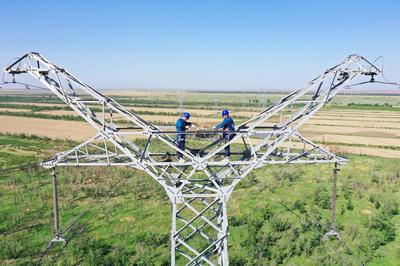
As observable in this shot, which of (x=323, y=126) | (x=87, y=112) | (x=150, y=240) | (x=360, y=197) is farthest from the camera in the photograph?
(x=323, y=126)

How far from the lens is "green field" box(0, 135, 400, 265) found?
13.8 meters

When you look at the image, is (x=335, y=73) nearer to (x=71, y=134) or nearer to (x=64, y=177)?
(x=64, y=177)

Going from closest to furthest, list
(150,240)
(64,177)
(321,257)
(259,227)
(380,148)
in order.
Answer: (321,257)
(150,240)
(259,227)
(64,177)
(380,148)

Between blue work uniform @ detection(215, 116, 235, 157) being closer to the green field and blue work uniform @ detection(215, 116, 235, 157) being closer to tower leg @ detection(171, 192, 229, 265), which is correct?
tower leg @ detection(171, 192, 229, 265)

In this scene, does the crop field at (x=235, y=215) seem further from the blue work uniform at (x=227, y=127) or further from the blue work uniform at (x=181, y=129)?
the blue work uniform at (x=181, y=129)

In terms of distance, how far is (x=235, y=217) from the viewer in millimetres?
17656

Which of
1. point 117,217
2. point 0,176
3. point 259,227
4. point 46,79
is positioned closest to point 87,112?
point 46,79

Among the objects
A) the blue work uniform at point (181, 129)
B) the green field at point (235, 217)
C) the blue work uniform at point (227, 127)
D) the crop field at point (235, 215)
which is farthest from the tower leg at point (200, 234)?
the blue work uniform at point (181, 129)

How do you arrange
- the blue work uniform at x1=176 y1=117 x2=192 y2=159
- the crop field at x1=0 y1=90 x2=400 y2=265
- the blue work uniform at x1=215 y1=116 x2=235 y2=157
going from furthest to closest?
the crop field at x1=0 y1=90 x2=400 y2=265 → the blue work uniform at x1=215 y1=116 x2=235 y2=157 → the blue work uniform at x1=176 y1=117 x2=192 y2=159

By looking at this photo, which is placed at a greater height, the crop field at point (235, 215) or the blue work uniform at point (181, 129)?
the blue work uniform at point (181, 129)

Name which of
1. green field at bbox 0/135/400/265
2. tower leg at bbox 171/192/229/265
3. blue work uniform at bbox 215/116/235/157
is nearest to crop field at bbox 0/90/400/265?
green field at bbox 0/135/400/265

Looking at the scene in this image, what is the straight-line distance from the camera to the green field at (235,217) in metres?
13.8

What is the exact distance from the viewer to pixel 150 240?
14.7 m

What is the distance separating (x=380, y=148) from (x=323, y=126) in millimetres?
21039
